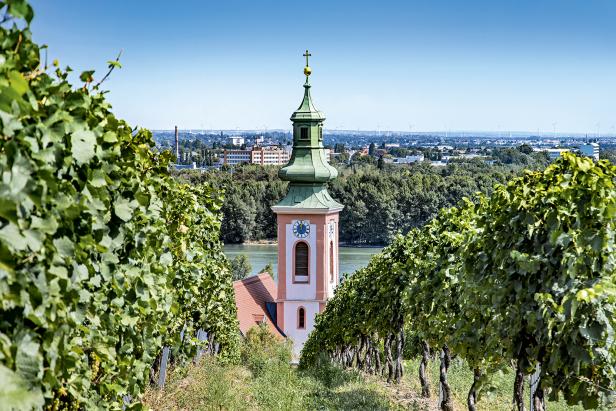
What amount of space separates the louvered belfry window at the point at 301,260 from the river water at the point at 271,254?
2368cm

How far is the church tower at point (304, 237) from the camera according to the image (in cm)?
3578

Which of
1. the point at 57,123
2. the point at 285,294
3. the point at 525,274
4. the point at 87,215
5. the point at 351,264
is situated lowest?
the point at 351,264

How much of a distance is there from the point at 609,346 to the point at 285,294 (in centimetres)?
3096

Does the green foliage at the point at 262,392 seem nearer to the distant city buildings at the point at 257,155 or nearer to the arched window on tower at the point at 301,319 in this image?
the arched window on tower at the point at 301,319

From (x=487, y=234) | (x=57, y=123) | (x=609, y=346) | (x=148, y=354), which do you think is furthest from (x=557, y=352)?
(x=57, y=123)

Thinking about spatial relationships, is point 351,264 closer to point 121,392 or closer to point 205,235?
point 205,235

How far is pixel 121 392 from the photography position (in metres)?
5.01

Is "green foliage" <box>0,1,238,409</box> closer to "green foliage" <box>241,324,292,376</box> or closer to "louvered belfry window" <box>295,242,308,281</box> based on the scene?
"green foliage" <box>241,324,292,376</box>

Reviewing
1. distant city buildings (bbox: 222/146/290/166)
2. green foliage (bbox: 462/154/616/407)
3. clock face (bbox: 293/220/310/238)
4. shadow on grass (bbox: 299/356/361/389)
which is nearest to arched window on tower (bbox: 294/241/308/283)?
clock face (bbox: 293/220/310/238)

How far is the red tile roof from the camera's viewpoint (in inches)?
1409

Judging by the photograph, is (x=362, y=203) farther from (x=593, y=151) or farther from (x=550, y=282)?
(x=550, y=282)

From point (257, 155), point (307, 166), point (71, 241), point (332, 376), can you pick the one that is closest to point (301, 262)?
point (307, 166)

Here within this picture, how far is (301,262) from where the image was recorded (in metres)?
36.2

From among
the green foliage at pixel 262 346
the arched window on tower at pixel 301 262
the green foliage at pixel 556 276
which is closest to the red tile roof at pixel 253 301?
the arched window on tower at pixel 301 262
